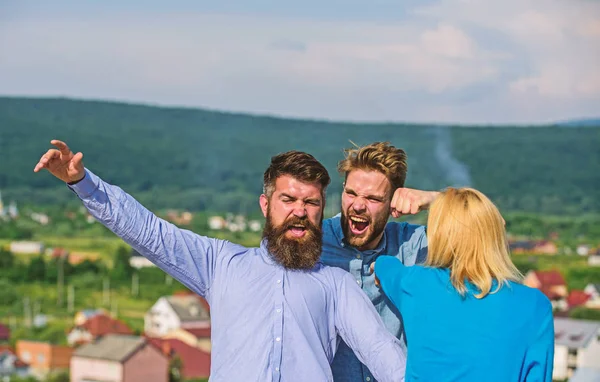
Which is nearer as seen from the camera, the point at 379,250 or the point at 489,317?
the point at 489,317

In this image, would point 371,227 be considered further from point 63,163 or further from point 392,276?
point 63,163

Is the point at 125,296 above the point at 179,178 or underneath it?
underneath

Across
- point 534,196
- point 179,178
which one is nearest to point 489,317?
point 534,196

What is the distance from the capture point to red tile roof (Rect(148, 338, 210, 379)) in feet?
112

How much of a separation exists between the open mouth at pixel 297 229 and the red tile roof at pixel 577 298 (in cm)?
4467

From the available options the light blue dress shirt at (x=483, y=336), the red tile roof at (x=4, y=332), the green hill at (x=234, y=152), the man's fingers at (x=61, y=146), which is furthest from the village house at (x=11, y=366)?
the green hill at (x=234, y=152)

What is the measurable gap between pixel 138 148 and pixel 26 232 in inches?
1185

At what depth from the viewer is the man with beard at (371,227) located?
6.97 ft

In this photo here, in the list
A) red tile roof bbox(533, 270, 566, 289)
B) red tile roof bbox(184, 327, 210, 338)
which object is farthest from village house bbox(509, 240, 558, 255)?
red tile roof bbox(184, 327, 210, 338)

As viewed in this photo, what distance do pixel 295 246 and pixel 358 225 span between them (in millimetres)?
268

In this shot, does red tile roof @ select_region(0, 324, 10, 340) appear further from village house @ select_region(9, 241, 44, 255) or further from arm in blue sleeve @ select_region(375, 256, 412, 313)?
arm in blue sleeve @ select_region(375, 256, 412, 313)

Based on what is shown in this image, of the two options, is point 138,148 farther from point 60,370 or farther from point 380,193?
point 380,193

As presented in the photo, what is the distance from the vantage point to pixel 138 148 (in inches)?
4067

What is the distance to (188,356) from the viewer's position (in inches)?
1417
